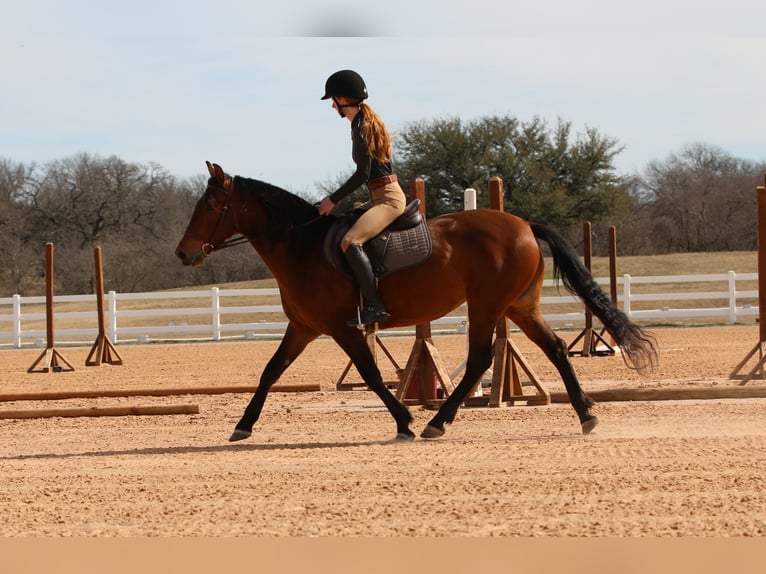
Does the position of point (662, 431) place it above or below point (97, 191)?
below

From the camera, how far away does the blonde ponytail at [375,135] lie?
340 inches

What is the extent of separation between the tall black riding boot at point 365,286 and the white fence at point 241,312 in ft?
46.1

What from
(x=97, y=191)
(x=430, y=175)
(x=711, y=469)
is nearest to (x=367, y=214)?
(x=711, y=469)

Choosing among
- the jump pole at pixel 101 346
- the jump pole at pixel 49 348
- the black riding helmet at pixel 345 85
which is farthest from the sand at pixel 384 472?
the jump pole at pixel 101 346

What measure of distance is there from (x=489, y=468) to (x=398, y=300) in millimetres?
2203

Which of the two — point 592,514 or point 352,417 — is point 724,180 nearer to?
point 352,417

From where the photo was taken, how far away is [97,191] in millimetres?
58969

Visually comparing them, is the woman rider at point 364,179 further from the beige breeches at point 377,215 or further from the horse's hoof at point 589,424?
the horse's hoof at point 589,424

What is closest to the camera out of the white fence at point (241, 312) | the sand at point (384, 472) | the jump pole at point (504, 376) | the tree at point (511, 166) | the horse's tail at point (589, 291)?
the sand at point (384, 472)

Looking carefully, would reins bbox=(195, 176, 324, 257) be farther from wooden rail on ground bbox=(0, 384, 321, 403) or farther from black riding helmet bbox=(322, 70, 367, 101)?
wooden rail on ground bbox=(0, 384, 321, 403)

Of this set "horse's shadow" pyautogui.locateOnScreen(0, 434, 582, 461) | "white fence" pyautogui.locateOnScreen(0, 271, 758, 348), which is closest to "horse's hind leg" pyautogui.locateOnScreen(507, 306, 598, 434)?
"horse's shadow" pyautogui.locateOnScreen(0, 434, 582, 461)

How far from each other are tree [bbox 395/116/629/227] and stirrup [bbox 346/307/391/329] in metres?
37.9

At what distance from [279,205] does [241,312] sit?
69.8ft

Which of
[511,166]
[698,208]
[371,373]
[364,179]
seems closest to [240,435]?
[371,373]
